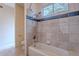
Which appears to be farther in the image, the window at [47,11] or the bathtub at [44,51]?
the window at [47,11]

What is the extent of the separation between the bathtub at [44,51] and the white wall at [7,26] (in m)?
0.30

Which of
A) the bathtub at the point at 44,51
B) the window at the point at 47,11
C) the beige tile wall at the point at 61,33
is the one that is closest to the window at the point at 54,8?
the window at the point at 47,11

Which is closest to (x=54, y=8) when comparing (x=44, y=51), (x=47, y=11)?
(x=47, y=11)

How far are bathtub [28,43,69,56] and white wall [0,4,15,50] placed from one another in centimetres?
30

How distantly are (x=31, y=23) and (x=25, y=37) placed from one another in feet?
0.76

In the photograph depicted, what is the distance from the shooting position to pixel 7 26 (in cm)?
148

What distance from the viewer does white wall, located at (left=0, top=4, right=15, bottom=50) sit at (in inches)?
57.4

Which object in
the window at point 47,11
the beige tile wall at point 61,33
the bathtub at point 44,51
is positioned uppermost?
the window at point 47,11

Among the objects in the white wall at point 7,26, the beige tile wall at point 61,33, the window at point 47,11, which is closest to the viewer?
the white wall at point 7,26

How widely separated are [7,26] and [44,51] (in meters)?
0.66

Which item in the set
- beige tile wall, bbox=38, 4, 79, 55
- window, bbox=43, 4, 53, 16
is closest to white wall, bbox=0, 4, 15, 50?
beige tile wall, bbox=38, 4, 79, 55

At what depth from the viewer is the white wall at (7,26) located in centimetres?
146

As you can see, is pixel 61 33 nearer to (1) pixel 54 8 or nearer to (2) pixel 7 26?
(1) pixel 54 8

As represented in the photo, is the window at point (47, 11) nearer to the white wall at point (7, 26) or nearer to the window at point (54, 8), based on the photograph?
the window at point (54, 8)
